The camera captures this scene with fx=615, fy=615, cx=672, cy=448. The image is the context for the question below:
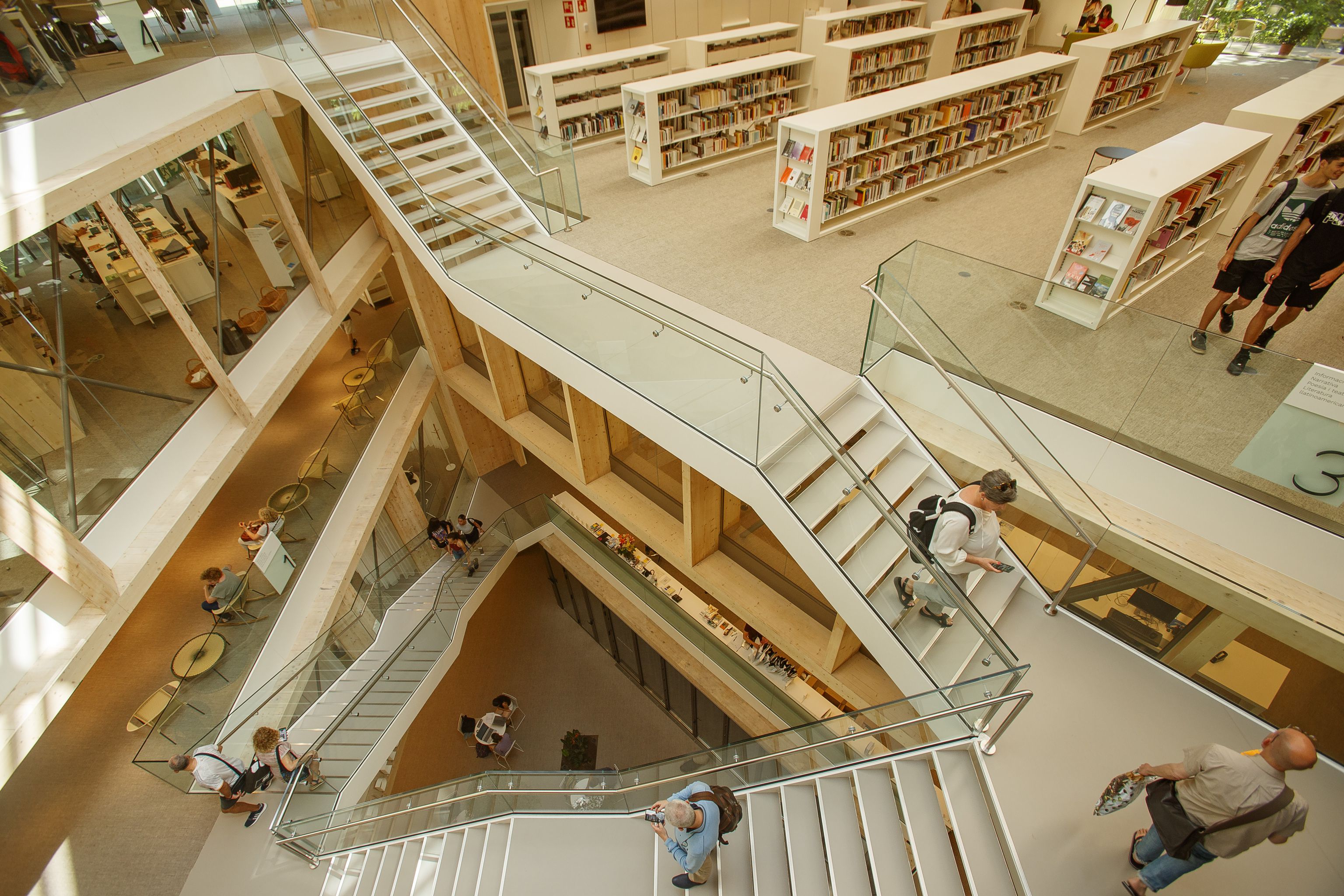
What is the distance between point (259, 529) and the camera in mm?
6895

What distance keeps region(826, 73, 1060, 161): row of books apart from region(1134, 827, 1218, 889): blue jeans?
6.89 metres

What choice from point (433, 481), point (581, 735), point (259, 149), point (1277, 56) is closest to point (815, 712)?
point (581, 735)

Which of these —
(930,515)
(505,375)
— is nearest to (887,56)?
(505,375)

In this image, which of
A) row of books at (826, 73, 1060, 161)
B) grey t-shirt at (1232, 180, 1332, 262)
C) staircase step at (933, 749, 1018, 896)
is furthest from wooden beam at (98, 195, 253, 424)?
grey t-shirt at (1232, 180, 1332, 262)

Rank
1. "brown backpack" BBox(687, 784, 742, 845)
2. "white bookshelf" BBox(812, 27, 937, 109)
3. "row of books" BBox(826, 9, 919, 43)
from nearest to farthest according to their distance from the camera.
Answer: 1. "brown backpack" BBox(687, 784, 742, 845)
2. "white bookshelf" BBox(812, 27, 937, 109)
3. "row of books" BBox(826, 9, 919, 43)

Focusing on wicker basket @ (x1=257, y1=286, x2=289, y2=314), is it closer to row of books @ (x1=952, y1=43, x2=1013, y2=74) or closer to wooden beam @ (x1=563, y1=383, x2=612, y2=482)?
wooden beam @ (x1=563, y1=383, x2=612, y2=482)

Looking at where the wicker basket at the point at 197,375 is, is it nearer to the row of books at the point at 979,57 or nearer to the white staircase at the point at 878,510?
the white staircase at the point at 878,510

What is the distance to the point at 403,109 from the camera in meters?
8.09

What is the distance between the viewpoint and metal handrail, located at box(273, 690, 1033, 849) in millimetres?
3363

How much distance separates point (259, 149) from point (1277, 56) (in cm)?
1928

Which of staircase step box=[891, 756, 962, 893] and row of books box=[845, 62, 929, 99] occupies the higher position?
row of books box=[845, 62, 929, 99]

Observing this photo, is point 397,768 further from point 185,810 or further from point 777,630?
point 777,630

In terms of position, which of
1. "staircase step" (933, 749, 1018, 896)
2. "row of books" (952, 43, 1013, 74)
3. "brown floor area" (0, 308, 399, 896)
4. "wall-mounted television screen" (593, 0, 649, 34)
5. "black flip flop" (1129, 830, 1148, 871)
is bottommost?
"brown floor area" (0, 308, 399, 896)

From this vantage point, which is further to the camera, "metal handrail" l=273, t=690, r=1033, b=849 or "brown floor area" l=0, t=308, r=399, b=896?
"brown floor area" l=0, t=308, r=399, b=896
